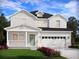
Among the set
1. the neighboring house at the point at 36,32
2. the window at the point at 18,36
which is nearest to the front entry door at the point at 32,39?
the neighboring house at the point at 36,32

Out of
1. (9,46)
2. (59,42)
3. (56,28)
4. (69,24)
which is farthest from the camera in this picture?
(69,24)

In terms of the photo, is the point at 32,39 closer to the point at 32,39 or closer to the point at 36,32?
the point at 32,39

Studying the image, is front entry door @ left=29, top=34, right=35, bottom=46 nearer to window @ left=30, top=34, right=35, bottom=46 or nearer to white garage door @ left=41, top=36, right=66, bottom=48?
window @ left=30, top=34, right=35, bottom=46

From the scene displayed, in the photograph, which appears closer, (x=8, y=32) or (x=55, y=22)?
(x=8, y=32)

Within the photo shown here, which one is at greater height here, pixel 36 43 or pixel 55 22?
pixel 55 22

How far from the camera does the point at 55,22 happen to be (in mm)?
27781

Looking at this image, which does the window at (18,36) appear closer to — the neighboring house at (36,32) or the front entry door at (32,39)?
the neighboring house at (36,32)

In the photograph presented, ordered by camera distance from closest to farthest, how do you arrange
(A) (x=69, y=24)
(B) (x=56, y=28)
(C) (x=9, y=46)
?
(C) (x=9, y=46), (B) (x=56, y=28), (A) (x=69, y=24)

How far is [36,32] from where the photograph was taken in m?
25.2

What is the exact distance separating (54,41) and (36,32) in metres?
2.15

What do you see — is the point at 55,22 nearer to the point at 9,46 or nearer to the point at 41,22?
the point at 41,22

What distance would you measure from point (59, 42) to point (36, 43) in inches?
98.2

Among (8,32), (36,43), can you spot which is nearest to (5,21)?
(8,32)

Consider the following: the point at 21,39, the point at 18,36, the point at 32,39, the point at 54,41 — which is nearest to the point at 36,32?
the point at 32,39
